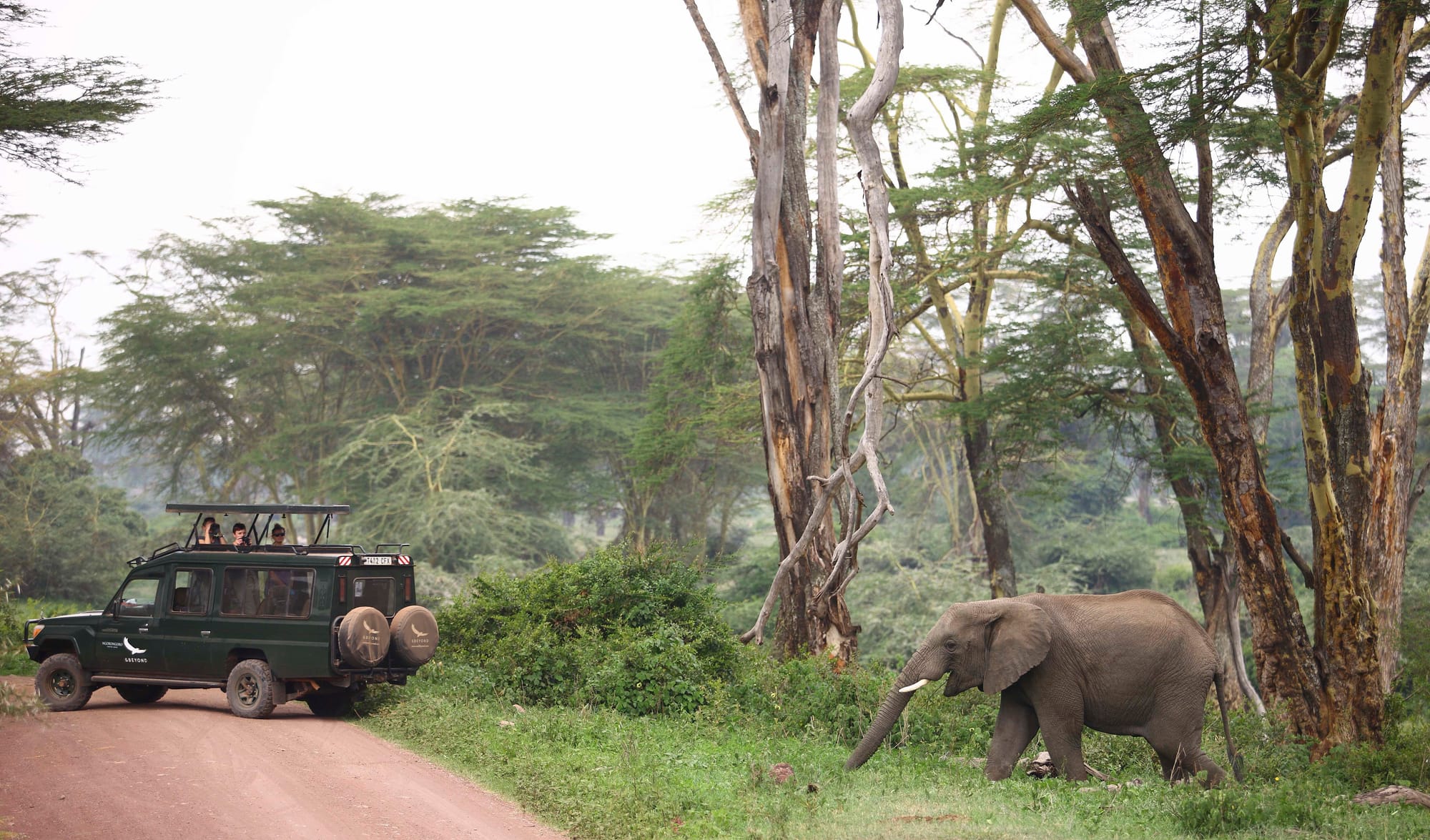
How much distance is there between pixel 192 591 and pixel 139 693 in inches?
62.0

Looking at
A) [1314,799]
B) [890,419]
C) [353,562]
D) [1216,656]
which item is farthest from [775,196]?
[890,419]

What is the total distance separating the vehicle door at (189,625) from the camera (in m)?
10.8

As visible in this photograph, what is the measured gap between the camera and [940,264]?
18.5m

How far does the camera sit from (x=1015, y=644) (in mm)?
8516

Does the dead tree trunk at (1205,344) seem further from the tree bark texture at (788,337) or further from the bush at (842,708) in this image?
the tree bark texture at (788,337)

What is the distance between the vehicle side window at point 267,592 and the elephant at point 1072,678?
5.24 m

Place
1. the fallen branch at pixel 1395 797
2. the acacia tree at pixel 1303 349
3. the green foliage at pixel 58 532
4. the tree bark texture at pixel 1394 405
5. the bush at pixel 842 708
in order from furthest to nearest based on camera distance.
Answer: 1. the green foliage at pixel 58 532
2. the bush at pixel 842 708
3. the tree bark texture at pixel 1394 405
4. the acacia tree at pixel 1303 349
5. the fallen branch at pixel 1395 797

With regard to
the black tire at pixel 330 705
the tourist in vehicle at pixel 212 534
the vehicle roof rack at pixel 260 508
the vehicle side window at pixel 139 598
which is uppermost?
the vehicle roof rack at pixel 260 508

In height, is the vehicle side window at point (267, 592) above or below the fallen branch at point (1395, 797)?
above

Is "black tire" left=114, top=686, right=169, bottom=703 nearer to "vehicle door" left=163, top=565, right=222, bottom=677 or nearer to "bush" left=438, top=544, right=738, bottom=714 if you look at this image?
"vehicle door" left=163, top=565, right=222, bottom=677

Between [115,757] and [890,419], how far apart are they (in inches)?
1076

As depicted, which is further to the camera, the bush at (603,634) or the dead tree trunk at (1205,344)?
the bush at (603,634)

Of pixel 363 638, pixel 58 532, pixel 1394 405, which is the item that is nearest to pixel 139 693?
pixel 363 638

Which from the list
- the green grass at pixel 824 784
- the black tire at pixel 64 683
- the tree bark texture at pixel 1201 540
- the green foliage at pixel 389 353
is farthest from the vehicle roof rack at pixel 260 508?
the green foliage at pixel 389 353
